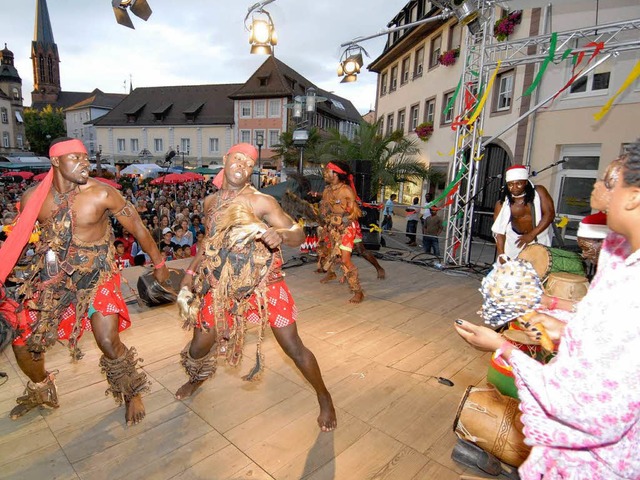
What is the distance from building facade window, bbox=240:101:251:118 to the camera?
120ft

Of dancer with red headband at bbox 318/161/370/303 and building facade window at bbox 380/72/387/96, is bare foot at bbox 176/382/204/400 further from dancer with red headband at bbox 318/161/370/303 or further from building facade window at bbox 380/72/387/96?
building facade window at bbox 380/72/387/96

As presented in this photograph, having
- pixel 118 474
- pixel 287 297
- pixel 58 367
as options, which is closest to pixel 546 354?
pixel 287 297

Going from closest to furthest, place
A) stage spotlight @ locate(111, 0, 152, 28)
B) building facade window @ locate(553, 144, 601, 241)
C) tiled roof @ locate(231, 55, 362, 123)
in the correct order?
stage spotlight @ locate(111, 0, 152, 28) < building facade window @ locate(553, 144, 601, 241) < tiled roof @ locate(231, 55, 362, 123)

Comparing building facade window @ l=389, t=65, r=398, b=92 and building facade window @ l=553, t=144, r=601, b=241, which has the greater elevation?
building facade window @ l=389, t=65, r=398, b=92

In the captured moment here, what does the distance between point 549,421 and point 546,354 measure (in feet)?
4.38

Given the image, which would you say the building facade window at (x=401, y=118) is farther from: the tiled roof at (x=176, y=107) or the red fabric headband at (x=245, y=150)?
the tiled roof at (x=176, y=107)

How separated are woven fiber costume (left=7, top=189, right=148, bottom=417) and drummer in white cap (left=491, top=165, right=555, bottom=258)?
456 centimetres

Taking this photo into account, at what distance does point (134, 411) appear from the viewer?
8.96 feet

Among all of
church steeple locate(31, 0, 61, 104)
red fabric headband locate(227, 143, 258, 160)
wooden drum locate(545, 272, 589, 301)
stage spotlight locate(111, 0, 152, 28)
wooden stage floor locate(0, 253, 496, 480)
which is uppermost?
church steeple locate(31, 0, 61, 104)

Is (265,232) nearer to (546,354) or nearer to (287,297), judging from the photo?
(287,297)

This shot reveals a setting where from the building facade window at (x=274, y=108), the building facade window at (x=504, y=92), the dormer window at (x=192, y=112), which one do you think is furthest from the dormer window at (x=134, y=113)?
the building facade window at (x=504, y=92)

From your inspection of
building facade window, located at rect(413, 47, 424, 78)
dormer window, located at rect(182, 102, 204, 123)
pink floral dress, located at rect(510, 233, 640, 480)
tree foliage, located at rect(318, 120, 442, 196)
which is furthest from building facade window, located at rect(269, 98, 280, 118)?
pink floral dress, located at rect(510, 233, 640, 480)

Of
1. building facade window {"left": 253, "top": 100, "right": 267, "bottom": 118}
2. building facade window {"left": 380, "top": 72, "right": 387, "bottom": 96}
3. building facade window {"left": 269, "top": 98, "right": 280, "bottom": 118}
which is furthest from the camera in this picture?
building facade window {"left": 253, "top": 100, "right": 267, "bottom": 118}

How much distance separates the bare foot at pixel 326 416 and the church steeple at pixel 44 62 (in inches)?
3449
